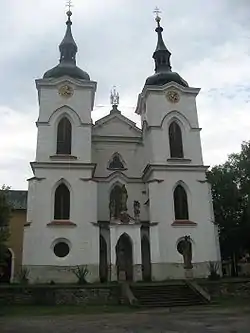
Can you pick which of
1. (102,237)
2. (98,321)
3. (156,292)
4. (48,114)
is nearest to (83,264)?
(102,237)

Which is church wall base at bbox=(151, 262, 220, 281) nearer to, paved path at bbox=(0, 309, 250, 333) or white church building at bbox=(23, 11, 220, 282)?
white church building at bbox=(23, 11, 220, 282)

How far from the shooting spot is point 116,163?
1292 inches

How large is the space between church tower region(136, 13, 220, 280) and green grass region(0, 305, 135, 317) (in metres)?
9.62

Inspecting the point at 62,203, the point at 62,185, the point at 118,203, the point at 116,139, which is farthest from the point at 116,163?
the point at 62,203

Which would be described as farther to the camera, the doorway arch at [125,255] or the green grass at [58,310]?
the doorway arch at [125,255]

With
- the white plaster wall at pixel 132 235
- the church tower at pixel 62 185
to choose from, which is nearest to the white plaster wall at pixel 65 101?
the church tower at pixel 62 185

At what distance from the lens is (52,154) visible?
30156 millimetres

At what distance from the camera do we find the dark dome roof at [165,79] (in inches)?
1337

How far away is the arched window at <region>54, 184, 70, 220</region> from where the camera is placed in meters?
28.6

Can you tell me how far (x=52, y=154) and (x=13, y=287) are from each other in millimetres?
11772

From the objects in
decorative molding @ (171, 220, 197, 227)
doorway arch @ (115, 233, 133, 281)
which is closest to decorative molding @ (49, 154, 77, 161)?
doorway arch @ (115, 233, 133, 281)

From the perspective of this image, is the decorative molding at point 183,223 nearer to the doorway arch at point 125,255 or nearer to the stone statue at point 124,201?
the doorway arch at point 125,255

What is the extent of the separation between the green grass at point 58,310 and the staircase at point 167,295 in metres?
1.67

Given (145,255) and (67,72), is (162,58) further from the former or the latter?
(145,255)
